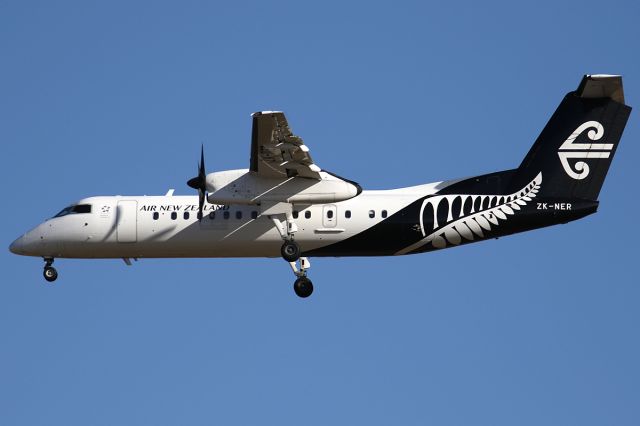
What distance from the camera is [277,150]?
3472cm

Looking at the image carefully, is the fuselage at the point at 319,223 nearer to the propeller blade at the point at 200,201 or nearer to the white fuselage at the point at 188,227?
the white fuselage at the point at 188,227

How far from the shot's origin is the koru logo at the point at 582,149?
36531mm

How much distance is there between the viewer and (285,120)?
33406mm

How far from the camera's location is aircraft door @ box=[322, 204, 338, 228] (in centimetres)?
3706

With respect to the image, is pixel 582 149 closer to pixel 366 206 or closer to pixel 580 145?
pixel 580 145

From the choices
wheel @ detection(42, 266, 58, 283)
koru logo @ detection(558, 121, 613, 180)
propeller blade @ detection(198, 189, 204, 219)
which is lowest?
wheel @ detection(42, 266, 58, 283)

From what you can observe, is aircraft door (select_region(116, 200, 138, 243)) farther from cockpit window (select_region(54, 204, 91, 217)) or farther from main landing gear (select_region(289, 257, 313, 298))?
main landing gear (select_region(289, 257, 313, 298))

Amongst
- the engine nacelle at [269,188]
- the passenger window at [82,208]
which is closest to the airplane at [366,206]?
the engine nacelle at [269,188]

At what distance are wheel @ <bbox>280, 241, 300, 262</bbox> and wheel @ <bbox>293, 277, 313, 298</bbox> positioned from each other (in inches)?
51.8

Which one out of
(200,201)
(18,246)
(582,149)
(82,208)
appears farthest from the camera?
(18,246)

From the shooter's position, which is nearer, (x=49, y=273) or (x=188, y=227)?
(x=188, y=227)

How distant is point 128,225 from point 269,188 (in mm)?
4626

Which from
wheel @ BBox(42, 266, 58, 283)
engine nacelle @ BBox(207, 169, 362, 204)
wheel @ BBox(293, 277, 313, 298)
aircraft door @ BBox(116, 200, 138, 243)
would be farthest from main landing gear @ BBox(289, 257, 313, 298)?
wheel @ BBox(42, 266, 58, 283)

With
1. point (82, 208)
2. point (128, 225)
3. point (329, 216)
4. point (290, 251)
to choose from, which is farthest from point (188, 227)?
point (329, 216)
